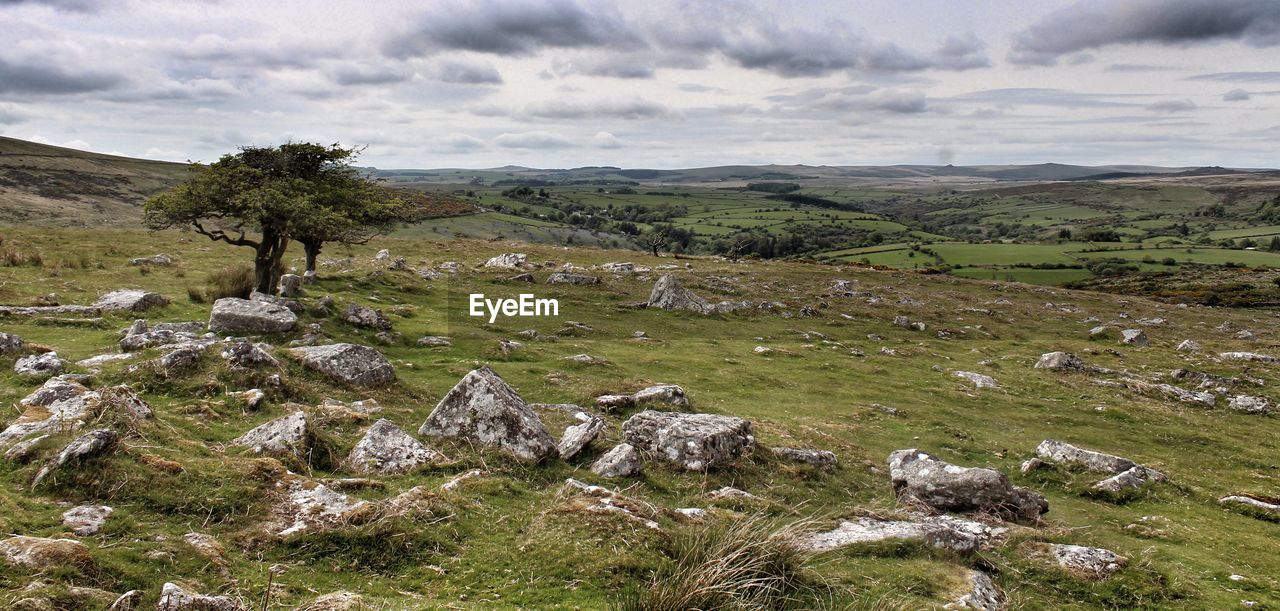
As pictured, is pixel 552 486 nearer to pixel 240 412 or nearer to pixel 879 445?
pixel 240 412

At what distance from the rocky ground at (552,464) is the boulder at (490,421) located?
2.2 inches

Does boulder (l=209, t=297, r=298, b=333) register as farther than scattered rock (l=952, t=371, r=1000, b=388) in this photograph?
No

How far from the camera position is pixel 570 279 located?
161 feet

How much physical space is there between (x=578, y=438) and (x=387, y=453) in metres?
4.06

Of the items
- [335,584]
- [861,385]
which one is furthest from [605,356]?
[335,584]

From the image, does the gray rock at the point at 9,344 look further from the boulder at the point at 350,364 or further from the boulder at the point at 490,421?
the boulder at the point at 490,421

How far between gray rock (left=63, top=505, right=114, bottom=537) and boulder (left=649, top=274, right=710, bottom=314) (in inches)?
1394

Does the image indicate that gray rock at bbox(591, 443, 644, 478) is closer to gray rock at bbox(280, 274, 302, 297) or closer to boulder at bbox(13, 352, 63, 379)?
boulder at bbox(13, 352, 63, 379)

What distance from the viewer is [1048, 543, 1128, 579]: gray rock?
1100 centimetres

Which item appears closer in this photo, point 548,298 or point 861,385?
point 861,385

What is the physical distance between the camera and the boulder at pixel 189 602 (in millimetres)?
6777

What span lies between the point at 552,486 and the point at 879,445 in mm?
11870

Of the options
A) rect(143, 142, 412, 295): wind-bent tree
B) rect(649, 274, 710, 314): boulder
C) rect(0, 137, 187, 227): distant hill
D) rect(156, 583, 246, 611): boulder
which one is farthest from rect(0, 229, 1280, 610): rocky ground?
rect(0, 137, 187, 227): distant hill

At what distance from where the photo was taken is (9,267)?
32.8 metres
